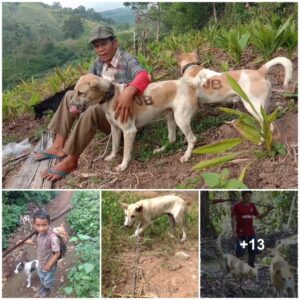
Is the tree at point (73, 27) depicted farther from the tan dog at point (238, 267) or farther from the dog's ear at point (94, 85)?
the tan dog at point (238, 267)

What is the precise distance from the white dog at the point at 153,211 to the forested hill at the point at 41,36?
3.52 ft

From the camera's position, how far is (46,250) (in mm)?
3006

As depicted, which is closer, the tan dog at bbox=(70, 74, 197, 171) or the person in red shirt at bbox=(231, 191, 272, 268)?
the person in red shirt at bbox=(231, 191, 272, 268)

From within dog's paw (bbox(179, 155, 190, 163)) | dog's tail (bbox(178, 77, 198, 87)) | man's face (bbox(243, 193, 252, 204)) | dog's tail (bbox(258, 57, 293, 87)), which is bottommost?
man's face (bbox(243, 193, 252, 204))

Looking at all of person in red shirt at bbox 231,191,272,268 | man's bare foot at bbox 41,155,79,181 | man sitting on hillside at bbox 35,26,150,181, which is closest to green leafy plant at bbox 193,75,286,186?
person in red shirt at bbox 231,191,272,268

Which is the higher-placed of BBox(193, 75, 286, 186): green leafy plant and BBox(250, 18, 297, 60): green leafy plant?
BBox(250, 18, 297, 60): green leafy plant

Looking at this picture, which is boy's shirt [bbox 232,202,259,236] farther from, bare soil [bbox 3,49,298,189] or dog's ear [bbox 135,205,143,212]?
dog's ear [bbox 135,205,143,212]

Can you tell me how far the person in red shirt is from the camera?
9.55 feet

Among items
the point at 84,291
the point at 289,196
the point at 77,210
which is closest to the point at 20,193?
the point at 77,210

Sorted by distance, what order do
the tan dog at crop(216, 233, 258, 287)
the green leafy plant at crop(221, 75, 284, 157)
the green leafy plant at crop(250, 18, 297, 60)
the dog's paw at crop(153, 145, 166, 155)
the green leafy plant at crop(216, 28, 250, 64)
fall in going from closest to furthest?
1. the green leafy plant at crop(221, 75, 284, 157)
2. the tan dog at crop(216, 233, 258, 287)
3. the dog's paw at crop(153, 145, 166, 155)
4. the green leafy plant at crop(250, 18, 297, 60)
5. the green leafy plant at crop(216, 28, 250, 64)

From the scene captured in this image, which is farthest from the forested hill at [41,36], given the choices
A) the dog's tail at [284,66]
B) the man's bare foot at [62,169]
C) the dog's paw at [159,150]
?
the dog's tail at [284,66]

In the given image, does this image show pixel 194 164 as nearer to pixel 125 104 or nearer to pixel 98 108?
pixel 125 104

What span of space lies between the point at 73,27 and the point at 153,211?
132 cm

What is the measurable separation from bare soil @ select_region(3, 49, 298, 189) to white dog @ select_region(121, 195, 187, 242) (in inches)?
3.5
